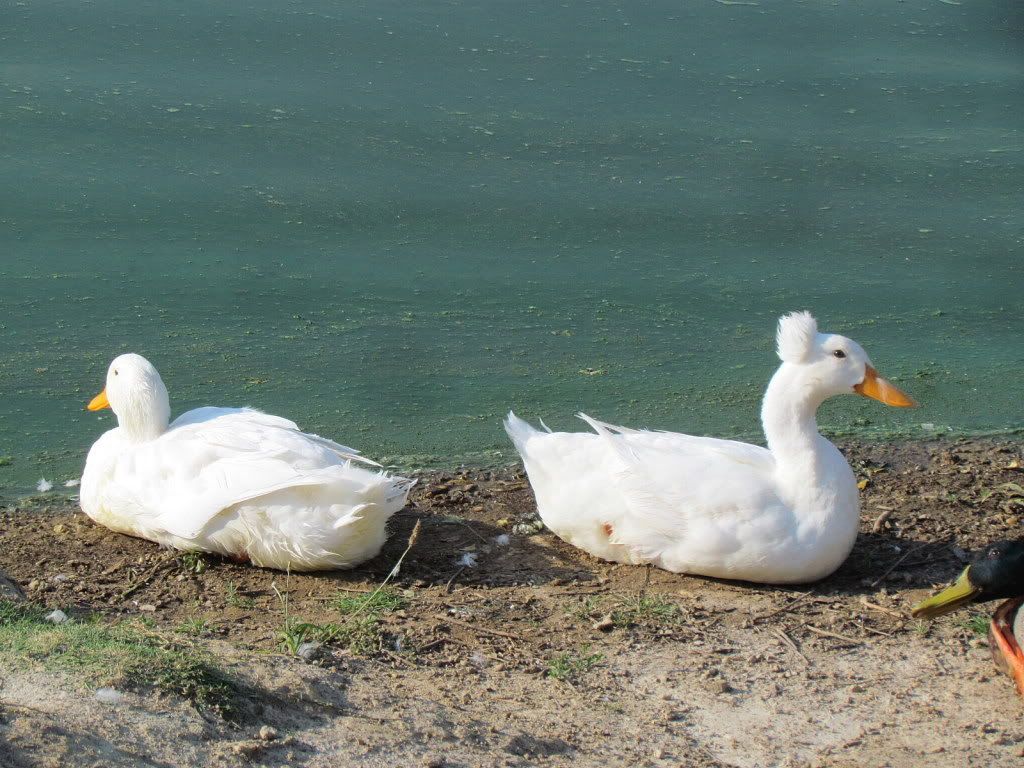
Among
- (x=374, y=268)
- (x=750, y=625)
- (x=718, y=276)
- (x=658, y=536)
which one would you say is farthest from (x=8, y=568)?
(x=718, y=276)

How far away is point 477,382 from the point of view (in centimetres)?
623

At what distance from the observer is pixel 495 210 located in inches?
320

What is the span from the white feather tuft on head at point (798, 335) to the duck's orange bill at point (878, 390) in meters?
0.27

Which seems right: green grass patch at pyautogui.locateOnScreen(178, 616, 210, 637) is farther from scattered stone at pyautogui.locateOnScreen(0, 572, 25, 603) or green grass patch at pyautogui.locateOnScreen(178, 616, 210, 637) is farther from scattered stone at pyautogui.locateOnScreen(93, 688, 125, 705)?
scattered stone at pyautogui.locateOnScreen(93, 688, 125, 705)

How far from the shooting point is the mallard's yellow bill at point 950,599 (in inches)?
165

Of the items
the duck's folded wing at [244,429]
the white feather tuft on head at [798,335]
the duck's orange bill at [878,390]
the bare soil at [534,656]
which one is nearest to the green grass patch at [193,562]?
the bare soil at [534,656]

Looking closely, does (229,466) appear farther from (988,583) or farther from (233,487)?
(988,583)

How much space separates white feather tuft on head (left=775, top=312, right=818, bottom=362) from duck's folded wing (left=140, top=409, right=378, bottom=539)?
1.59 metres

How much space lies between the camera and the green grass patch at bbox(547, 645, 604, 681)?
3943 millimetres

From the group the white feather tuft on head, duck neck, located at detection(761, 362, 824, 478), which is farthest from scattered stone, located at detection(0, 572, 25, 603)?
the white feather tuft on head

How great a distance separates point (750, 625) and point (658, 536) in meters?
0.48

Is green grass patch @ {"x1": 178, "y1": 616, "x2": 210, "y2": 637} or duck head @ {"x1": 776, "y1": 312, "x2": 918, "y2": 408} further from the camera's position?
duck head @ {"x1": 776, "y1": 312, "x2": 918, "y2": 408}

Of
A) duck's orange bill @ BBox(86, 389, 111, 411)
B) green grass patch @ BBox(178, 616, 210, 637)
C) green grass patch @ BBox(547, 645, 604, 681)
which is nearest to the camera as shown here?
green grass patch @ BBox(547, 645, 604, 681)

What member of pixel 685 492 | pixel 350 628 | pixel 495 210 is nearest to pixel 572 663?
pixel 350 628
